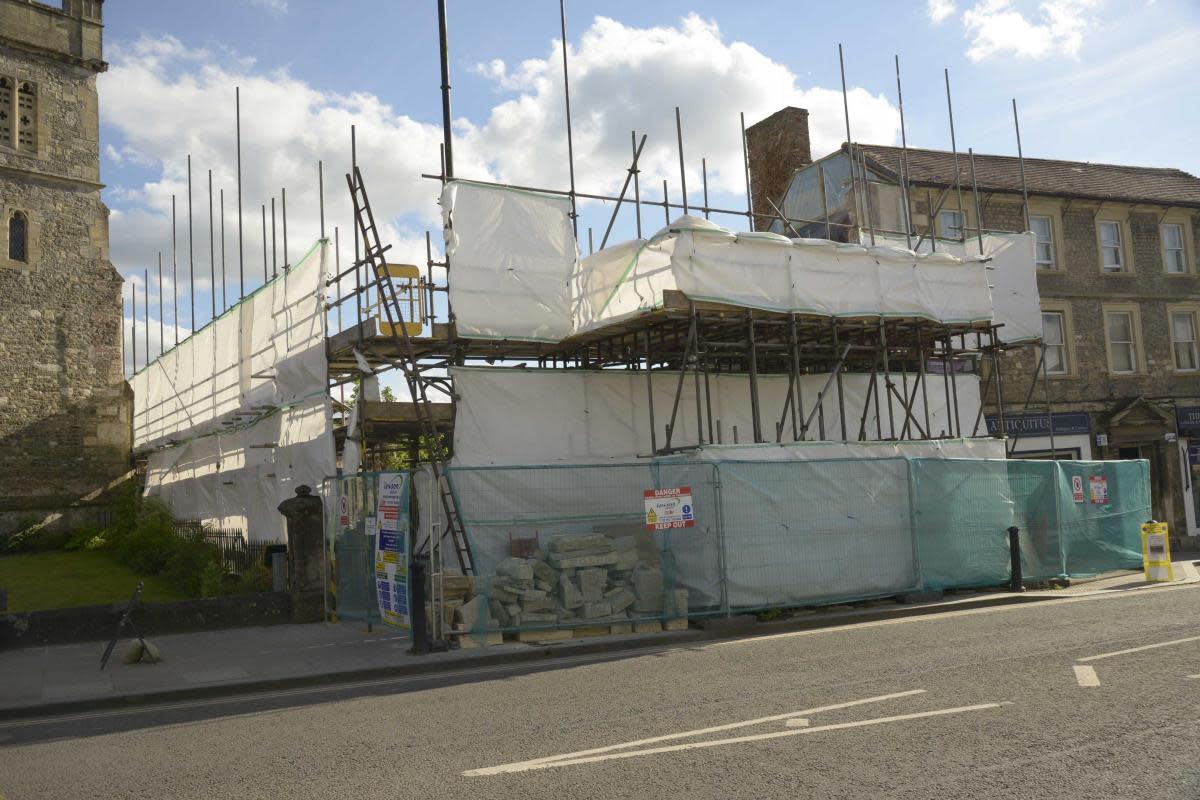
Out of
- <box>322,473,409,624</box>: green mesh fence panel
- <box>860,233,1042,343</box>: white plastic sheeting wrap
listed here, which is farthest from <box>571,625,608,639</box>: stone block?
<box>860,233,1042,343</box>: white plastic sheeting wrap

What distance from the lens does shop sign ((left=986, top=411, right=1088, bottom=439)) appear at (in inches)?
980

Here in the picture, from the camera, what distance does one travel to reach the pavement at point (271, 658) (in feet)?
33.6

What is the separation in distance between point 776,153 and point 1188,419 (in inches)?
555

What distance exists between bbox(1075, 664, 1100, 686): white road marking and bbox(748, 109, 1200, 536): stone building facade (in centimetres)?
1677

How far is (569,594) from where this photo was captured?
1278 centimetres

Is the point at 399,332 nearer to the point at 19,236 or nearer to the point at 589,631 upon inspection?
the point at 589,631

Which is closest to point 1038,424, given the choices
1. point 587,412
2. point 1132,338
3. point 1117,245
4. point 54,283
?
point 1132,338

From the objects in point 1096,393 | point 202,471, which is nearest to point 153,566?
point 202,471

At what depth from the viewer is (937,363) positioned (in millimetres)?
24234

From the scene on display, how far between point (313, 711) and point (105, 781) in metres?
2.40

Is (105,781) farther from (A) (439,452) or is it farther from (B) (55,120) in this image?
(B) (55,120)

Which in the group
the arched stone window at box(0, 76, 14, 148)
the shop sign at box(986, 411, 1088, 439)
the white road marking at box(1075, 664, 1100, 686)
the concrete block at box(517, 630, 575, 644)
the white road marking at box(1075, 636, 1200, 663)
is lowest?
the white road marking at box(1075, 636, 1200, 663)

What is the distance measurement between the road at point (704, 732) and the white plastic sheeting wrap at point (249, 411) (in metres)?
8.79

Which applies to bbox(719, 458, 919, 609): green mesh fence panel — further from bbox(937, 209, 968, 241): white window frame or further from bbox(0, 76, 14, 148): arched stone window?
bbox(0, 76, 14, 148): arched stone window
